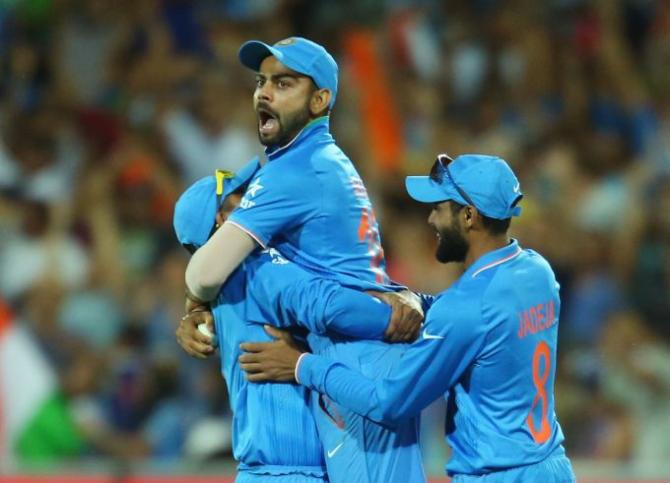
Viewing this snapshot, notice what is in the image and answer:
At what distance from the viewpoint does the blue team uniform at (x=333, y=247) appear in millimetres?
3996

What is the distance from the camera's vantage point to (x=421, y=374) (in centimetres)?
387

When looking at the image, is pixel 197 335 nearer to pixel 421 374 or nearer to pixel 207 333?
pixel 207 333

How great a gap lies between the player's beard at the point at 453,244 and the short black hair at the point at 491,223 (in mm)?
52

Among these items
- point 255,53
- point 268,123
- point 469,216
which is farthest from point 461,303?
point 255,53

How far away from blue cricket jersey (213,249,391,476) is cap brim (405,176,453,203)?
0.34 m

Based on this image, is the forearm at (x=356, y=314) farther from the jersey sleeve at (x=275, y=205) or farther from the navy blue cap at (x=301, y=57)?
the navy blue cap at (x=301, y=57)

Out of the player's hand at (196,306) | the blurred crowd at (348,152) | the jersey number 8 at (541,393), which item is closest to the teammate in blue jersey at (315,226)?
the player's hand at (196,306)

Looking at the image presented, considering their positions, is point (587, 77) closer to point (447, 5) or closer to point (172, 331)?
point (447, 5)

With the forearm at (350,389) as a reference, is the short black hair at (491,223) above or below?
above

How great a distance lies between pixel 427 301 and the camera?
4281 mm

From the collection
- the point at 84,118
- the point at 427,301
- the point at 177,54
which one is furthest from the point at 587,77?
the point at 427,301

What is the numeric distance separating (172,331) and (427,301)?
3165 mm

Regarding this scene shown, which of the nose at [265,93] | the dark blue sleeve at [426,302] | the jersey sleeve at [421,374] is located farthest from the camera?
the dark blue sleeve at [426,302]

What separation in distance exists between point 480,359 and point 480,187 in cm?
50
